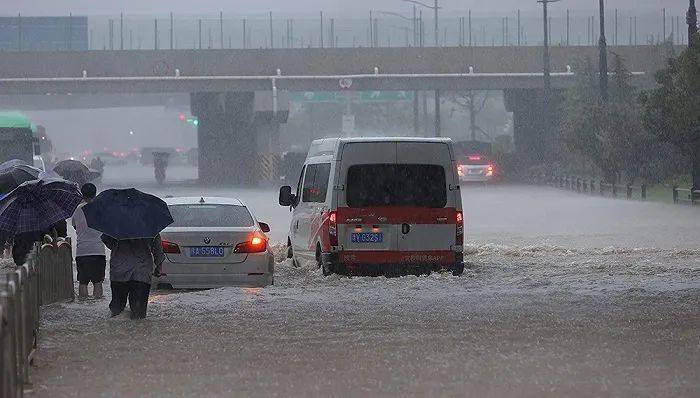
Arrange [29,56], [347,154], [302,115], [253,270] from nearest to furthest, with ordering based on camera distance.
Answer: [253,270] → [347,154] → [29,56] → [302,115]

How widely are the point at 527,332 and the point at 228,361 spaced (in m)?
3.13

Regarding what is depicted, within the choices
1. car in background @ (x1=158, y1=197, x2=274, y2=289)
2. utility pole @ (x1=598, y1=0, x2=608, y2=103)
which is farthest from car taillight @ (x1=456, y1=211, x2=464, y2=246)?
utility pole @ (x1=598, y1=0, x2=608, y2=103)

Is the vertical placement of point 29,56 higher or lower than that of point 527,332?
higher

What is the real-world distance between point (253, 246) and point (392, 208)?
2.22 metres

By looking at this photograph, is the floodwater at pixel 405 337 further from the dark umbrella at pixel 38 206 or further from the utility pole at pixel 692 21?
the utility pole at pixel 692 21

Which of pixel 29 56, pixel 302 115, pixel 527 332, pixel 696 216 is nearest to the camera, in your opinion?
pixel 527 332

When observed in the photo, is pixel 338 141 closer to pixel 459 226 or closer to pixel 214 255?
pixel 459 226

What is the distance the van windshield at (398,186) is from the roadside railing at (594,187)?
29.9 meters

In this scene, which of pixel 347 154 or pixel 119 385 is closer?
pixel 119 385

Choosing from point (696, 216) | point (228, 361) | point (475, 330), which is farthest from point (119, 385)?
point (696, 216)

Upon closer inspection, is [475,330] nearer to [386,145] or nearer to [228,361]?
[228,361]

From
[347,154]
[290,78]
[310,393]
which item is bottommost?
[310,393]

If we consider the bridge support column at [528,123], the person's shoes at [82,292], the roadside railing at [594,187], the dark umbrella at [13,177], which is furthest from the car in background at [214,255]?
the bridge support column at [528,123]

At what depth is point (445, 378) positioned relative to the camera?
10789mm
